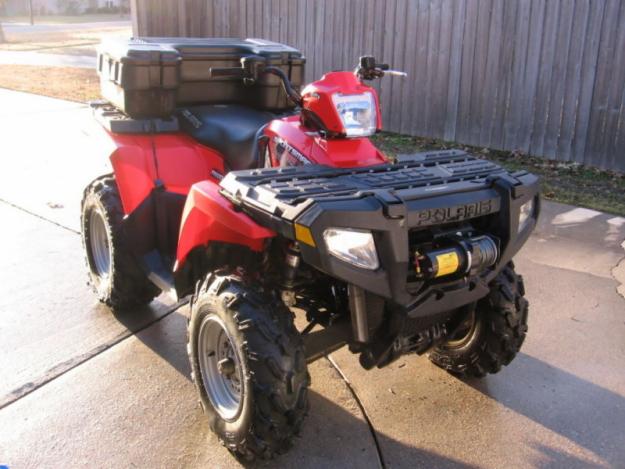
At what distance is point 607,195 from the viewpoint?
6.92m

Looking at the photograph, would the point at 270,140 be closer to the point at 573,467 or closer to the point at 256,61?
the point at 256,61

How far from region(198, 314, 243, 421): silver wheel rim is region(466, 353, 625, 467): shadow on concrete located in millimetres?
1325

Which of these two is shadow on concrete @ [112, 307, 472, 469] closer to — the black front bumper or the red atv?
the red atv

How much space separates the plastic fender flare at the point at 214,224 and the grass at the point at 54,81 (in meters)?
8.96

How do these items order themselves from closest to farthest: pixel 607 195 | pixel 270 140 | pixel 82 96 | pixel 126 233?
pixel 270 140, pixel 126 233, pixel 607 195, pixel 82 96

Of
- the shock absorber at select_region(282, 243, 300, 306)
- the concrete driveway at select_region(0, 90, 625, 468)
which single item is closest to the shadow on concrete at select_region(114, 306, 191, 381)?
the concrete driveway at select_region(0, 90, 625, 468)

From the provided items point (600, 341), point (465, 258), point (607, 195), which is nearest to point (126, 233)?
point (465, 258)

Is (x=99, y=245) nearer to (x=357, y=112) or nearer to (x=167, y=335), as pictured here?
(x=167, y=335)

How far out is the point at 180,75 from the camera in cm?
399

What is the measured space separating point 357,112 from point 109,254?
77.9 inches

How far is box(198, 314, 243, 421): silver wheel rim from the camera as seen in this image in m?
2.99

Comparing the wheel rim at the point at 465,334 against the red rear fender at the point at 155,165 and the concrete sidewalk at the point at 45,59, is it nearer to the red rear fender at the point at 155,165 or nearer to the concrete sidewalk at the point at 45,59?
the red rear fender at the point at 155,165

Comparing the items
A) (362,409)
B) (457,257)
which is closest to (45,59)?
(362,409)

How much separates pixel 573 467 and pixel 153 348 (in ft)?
7.54
